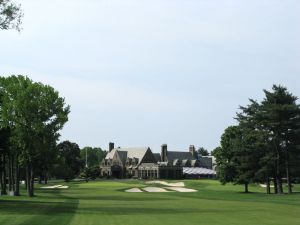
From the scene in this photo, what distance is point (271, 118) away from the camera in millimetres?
73312

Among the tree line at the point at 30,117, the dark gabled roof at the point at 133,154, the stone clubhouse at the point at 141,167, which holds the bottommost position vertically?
the stone clubhouse at the point at 141,167

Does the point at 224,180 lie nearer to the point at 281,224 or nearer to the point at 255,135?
the point at 255,135

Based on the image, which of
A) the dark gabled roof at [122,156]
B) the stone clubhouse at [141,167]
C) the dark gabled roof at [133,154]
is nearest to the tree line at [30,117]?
the stone clubhouse at [141,167]

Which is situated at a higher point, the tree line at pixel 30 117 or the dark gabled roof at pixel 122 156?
the tree line at pixel 30 117

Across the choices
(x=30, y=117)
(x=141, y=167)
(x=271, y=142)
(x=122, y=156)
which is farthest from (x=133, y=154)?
(x=30, y=117)

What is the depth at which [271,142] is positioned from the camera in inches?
2955

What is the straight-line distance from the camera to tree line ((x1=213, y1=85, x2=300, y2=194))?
239 ft

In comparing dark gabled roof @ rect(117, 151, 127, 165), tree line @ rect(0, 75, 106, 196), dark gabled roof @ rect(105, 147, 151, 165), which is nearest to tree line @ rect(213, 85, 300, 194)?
tree line @ rect(0, 75, 106, 196)

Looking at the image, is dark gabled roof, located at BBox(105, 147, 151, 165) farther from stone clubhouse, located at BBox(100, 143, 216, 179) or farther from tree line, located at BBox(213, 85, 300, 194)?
tree line, located at BBox(213, 85, 300, 194)

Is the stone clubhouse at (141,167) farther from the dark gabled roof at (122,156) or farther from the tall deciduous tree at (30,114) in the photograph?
the tall deciduous tree at (30,114)

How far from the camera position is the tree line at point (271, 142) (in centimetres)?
7288

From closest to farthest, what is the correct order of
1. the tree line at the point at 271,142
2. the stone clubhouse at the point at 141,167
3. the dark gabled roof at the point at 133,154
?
the tree line at the point at 271,142, the stone clubhouse at the point at 141,167, the dark gabled roof at the point at 133,154

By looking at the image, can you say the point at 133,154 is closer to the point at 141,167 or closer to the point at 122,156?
the point at 122,156

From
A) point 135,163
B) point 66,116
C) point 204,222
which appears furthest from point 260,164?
point 135,163
